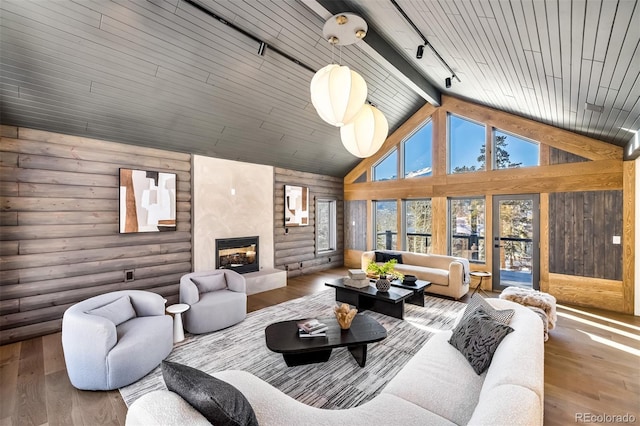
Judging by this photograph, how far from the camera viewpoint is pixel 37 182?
3.61 m

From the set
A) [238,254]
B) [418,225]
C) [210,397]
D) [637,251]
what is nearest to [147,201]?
[238,254]

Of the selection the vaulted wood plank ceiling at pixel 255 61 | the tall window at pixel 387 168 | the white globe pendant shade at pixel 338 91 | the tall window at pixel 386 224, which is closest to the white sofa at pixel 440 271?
the tall window at pixel 386 224

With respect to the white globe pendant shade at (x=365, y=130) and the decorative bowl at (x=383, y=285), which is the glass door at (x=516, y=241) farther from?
the white globe pendant shade at (x=365, y=130)

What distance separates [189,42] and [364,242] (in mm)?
6080

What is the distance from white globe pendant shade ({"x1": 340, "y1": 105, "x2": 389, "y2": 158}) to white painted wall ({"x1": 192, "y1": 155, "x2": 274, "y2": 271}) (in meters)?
3.23

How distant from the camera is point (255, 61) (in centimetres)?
390

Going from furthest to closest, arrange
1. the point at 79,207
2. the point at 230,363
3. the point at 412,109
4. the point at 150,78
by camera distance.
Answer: the point at 412,109 < the point at 79,207 < the point at 150,78 < the point at 230,363

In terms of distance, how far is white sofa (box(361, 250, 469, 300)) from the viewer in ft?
16.5

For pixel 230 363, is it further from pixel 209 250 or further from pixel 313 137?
pixel 313 137

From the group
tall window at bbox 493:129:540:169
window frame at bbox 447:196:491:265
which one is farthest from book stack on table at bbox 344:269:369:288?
tall window at bbox 493:129:540:169

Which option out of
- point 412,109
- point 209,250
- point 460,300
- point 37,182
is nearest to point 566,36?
point 460,300

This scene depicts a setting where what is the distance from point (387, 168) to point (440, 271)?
3184 mm

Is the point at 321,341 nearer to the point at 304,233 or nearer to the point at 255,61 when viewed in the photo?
the point at 255,61

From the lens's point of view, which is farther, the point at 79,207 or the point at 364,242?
the point at 364,242
